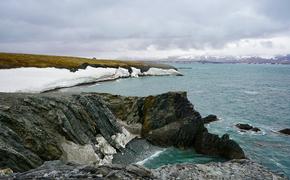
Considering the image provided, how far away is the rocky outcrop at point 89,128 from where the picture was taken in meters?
24.3

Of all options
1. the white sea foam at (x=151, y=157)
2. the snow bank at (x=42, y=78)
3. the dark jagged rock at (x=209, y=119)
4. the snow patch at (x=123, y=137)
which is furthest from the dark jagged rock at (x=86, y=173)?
the snow bank at (x=42, y=78)

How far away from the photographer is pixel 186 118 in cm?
3653

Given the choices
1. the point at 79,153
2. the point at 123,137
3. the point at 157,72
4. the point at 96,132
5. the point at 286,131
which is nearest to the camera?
the point at 79,153

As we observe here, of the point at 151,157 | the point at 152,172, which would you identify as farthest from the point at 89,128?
the point at 152,172

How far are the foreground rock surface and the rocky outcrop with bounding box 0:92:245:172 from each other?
6.40 metres

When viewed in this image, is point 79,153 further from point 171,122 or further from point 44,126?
point 171,122

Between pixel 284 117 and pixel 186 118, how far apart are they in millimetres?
25783

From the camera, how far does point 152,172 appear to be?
55.7 feet

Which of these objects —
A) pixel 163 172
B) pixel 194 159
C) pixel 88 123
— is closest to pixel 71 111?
pixel 88 123

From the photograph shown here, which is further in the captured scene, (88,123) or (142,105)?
(142,105)

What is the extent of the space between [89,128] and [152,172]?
1546 cm

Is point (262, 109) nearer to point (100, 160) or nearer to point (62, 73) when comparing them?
point (100, 160)

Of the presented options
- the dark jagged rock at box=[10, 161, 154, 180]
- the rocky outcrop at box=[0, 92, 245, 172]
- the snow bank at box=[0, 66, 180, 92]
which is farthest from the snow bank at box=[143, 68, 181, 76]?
the dark jagged rock at box=[10, 161, 154, 180]

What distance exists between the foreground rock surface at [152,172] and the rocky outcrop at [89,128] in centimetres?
640
